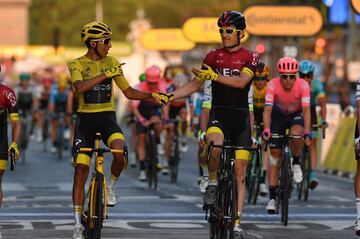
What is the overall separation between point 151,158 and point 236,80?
9.44m

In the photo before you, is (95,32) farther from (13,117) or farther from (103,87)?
(13,117)

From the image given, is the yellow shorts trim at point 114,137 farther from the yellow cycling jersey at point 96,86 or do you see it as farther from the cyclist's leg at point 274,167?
the cyclist's leg at point 274,167

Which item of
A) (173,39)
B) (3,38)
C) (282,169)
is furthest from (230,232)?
(3,38)

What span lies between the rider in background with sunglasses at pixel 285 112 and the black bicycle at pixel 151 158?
4846 millimetres

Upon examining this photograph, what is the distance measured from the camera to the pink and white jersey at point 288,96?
17188mm

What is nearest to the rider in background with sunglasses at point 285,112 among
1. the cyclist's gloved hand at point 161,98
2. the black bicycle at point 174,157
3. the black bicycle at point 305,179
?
the black bicycle at point 305,179

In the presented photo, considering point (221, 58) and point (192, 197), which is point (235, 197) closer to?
point (221, 58)

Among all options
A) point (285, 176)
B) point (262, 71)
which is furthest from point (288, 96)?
point (262, 71)

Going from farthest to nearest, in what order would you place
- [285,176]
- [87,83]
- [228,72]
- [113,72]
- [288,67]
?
1. [288,67]
2. [285,176]
3. [228,72]
4. [87,83]
5. [113,72]

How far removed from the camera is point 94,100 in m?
13.2

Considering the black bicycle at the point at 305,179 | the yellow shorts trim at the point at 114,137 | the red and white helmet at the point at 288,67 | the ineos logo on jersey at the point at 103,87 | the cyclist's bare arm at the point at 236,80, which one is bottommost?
the black bicycle at the point at 305,179

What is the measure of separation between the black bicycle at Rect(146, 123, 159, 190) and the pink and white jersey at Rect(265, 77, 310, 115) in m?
4.97

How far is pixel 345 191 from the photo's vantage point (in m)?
22.2

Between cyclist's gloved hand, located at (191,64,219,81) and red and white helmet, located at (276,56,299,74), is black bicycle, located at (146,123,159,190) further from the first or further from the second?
cyclist's gloved hand, located at (191,64,219,81)
